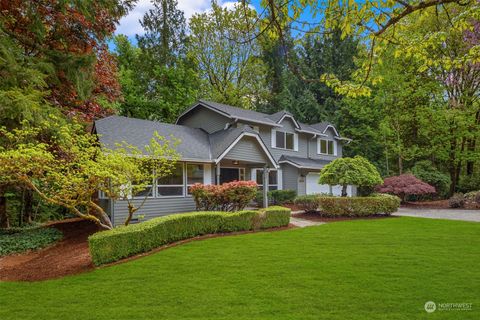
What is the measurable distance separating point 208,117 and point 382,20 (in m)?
15.7

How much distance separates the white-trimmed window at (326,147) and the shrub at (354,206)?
35.9 feet

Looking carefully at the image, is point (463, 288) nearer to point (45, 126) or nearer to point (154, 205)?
point (45, 126)

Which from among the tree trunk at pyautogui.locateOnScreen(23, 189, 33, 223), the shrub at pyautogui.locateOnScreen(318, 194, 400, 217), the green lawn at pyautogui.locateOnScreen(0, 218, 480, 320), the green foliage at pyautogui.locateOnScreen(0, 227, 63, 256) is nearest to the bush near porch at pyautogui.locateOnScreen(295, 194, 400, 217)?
the shrub at pyautogui.locateOnScreen(318, 194, 400, 217)

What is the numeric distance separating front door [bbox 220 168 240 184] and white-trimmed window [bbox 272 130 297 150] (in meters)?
4.35

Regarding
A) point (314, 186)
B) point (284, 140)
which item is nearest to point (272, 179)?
point (284, 140)

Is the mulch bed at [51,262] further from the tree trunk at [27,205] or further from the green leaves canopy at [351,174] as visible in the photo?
the green leaves canopy at [351,174]

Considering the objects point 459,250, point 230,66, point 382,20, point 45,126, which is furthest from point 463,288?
point 230,66

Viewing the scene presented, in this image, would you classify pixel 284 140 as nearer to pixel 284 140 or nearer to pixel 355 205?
pixel 284 140

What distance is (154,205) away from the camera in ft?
45.3

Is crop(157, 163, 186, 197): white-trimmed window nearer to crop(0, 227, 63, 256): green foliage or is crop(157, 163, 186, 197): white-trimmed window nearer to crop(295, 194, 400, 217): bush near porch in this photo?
crop(0, 227, 63, 256): green foliage

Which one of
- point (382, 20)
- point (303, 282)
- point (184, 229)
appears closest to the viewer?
point (382, 20)

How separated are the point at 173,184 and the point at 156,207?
139cm

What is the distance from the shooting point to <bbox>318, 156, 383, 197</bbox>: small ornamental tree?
15.8m

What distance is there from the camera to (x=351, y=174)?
1595cm
